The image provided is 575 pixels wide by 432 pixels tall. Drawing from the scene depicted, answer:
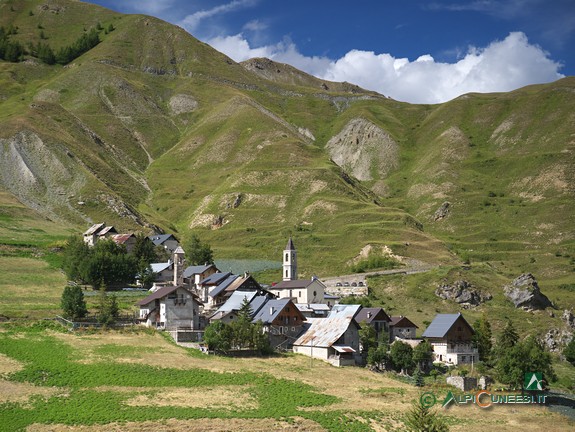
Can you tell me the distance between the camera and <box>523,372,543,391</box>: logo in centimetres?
6856

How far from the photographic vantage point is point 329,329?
78000 millimetres

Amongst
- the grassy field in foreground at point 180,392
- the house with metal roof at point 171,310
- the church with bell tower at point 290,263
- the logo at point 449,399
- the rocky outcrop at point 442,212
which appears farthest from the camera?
the rocky outcrop at point 442,212

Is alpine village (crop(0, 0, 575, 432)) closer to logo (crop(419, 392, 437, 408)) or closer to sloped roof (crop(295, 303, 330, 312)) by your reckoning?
logo (crop(419, 392, 437, 408))

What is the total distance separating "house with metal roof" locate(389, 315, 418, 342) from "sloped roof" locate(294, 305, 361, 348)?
324 inches

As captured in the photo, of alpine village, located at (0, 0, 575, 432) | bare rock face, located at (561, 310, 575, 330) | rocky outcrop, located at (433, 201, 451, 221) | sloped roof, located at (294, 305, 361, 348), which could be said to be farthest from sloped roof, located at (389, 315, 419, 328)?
rocky outcrop, located at (433, 201, 451, 221)

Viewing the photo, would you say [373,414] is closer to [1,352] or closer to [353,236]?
[1,352]

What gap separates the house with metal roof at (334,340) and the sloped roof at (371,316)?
574 centimetres

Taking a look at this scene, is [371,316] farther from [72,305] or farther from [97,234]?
[97,234]

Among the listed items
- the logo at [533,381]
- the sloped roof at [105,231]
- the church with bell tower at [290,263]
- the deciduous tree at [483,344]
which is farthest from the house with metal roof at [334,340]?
the sloped roof at [105,231]

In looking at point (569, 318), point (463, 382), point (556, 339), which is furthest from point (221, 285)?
point (569, 318)

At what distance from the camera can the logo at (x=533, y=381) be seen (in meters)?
68.6

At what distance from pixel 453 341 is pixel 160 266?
44.3 metres

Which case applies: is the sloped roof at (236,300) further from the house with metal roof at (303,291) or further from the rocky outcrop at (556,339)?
the rocky outcrop at (556,339)

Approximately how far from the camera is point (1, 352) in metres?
58.9
